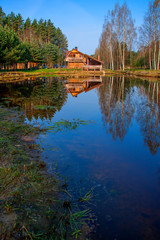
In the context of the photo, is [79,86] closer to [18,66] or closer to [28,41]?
[18,66]

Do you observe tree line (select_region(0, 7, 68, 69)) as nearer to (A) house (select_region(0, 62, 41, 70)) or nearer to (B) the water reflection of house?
(A) house (select_region(0, 62, 41, 70))

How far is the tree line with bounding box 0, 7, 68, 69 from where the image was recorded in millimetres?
39406

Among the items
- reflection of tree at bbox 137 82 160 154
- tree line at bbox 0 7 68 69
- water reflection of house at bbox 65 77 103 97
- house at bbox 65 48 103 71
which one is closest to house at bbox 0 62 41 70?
tree line at bbox 0 7 68 69

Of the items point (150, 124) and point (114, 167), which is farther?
point (150, 124)

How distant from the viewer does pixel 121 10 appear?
2095 inches

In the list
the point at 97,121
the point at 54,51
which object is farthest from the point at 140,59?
the point at 97,121

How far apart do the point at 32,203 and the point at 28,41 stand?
→ 73.0m

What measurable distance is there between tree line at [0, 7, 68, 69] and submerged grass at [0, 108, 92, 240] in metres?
36.7

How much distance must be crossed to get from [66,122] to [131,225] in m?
6.51

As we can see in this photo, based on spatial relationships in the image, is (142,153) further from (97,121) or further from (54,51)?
A: (54,51)

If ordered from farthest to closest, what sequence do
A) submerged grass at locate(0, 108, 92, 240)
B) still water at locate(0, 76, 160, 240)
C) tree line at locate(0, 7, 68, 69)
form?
tree line at locate(0, 7, 68, 69) → still water at locate(0, 76, 160, 240) → submerged grass at locate(0, 108, 92, 240)

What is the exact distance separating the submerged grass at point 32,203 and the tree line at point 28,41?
120ft

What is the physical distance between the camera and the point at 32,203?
3732mm

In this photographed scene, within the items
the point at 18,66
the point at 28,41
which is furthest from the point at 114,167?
the point at 28,41
